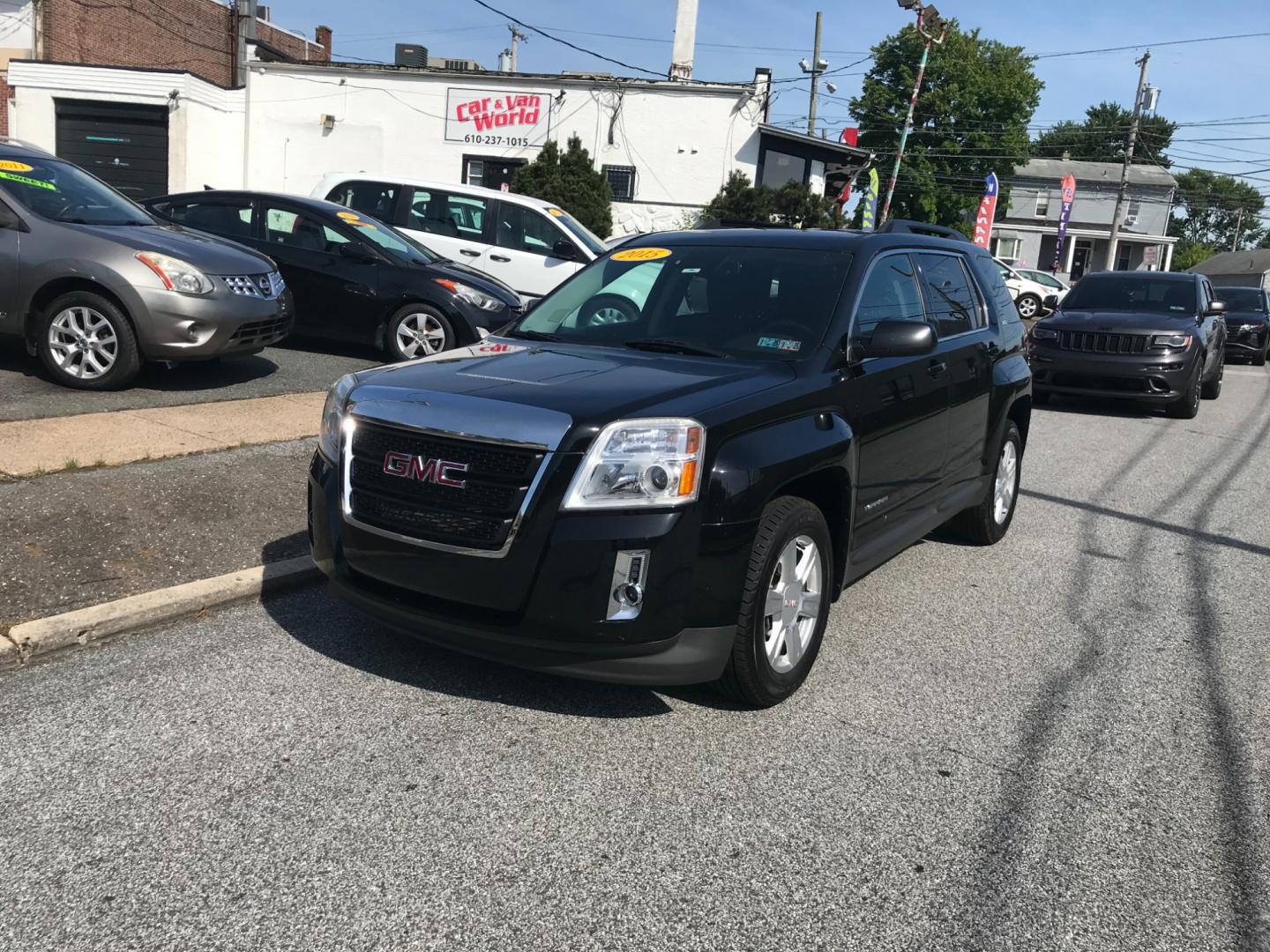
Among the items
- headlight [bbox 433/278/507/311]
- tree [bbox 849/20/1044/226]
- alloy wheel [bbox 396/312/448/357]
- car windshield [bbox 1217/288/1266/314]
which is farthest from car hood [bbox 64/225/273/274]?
tree [bbox 849/20/1044/226]

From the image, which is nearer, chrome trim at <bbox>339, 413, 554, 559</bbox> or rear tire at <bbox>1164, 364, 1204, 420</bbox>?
chrome trim at <bbox>339, 413, 554, 559</bbox>

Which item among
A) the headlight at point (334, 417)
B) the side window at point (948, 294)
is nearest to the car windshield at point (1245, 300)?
the side window at point (948, 294)

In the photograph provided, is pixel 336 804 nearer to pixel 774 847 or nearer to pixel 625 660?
pixel 625 660

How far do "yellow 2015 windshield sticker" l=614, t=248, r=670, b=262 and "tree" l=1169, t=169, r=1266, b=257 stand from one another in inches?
5078

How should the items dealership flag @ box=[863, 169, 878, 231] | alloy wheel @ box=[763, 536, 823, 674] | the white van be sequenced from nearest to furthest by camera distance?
alloy wheel @ box=[763, 536, 823, 674] < the white van < dealership flag @ box=[863, 169, 878, 231]

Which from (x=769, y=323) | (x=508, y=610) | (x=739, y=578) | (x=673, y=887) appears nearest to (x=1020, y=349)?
(x=769, y=323)

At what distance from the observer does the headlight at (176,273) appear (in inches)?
311

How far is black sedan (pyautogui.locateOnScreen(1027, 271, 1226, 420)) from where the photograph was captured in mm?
12367

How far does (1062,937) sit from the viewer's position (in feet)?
9.26

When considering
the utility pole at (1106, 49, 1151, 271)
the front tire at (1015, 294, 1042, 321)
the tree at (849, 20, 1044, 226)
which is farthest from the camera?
the tree at (849, 20, 1044, 226)

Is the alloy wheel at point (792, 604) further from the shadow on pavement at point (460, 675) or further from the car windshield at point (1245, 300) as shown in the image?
the car windshield at point (1245, 300)

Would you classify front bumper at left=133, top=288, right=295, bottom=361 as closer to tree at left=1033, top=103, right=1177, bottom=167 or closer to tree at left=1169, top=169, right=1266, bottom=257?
tree at left=1033, top=103, right=1177, bottom=167

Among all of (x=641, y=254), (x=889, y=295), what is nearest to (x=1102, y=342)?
(x=889, y=295)

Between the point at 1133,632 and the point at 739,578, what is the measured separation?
2.55 metres
